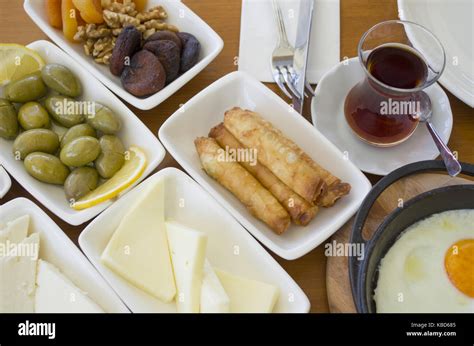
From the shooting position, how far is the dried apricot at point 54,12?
1.39 metres

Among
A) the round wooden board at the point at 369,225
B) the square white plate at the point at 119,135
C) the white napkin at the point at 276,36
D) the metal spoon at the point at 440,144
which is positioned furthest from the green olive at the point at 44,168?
the metal spoon at the point at 440,144

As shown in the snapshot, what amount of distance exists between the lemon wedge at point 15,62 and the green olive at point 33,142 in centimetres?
17

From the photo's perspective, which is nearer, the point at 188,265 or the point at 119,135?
the point at 188,265

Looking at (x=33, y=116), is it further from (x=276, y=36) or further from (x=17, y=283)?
(x=276, y=36)

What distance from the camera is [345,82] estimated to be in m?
1.36

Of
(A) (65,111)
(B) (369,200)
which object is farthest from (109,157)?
(B) (369,200)

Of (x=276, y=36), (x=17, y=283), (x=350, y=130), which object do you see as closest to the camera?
(x=17, y=283)

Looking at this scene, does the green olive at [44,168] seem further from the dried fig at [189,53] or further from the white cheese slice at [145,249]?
the dried fig at [189,53]

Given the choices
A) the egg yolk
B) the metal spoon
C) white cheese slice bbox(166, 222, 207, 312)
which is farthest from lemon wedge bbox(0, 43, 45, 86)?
the egg yolk

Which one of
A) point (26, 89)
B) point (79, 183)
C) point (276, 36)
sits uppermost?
point (276, 36)

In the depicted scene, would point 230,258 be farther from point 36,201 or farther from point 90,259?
point 36,201

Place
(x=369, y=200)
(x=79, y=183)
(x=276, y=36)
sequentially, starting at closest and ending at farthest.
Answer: (x=369, y=200) → (x=79, y=183) → (x=276, y=36)

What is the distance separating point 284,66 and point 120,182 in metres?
0.50

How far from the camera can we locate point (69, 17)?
4.47 feet
